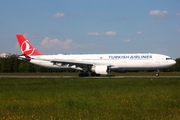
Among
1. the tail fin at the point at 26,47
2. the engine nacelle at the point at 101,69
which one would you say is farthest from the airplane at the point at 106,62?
the tail fin at the point at 26,47

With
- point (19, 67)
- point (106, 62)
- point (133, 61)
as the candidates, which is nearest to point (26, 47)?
point (106, 62)

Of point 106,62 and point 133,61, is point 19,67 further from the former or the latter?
point 133,61

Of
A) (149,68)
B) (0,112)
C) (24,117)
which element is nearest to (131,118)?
(24,117)

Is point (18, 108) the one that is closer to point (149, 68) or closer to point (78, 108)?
point (78, 108)

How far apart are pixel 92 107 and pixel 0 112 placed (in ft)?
11.1

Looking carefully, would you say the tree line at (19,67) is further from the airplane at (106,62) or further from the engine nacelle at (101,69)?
the engine nacelle at (101,69)

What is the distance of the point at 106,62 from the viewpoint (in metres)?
47.4

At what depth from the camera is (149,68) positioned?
4569cm

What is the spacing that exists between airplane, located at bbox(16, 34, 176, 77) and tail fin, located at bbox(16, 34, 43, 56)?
9.05 ft

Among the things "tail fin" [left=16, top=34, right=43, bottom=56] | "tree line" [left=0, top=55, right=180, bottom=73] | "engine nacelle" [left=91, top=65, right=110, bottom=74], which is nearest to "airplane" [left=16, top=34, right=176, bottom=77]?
"engine nacelle" [left=91, top=65, right=110, bottom=74]

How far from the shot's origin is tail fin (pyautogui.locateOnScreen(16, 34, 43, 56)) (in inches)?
2213

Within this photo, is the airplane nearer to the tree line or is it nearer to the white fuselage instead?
the white fuselage

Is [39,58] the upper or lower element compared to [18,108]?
upper

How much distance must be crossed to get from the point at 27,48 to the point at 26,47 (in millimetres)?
277
